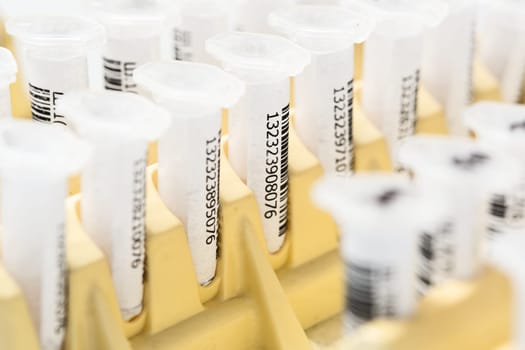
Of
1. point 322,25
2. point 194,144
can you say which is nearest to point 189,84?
point 194,144

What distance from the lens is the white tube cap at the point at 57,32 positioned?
0.68 meters

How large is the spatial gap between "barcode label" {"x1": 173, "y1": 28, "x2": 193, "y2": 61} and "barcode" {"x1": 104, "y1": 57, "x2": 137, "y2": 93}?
81 mm

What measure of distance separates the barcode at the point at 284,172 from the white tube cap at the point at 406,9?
0.40 ft

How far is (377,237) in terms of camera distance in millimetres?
456

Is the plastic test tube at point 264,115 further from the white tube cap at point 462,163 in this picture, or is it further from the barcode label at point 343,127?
the white tube cap at point 462,163

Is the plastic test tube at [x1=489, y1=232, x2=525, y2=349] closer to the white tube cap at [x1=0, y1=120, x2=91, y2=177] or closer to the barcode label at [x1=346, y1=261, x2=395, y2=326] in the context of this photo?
the barcode label at [x1=346, y1=261, x2=395, y2=326]

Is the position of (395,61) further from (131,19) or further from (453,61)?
(131,19)

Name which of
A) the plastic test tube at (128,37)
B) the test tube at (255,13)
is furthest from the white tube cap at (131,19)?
the test tube at (255,13)

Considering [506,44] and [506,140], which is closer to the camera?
[506,140]

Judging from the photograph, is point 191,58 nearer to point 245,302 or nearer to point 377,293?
point 245,302

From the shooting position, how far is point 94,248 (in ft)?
1.92

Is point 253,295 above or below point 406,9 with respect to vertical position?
below

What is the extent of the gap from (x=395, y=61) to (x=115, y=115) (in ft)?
0.83

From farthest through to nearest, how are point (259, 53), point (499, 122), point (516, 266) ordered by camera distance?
1. point (259, 53)
2. point (499, 122)
3. point (516, 266)
